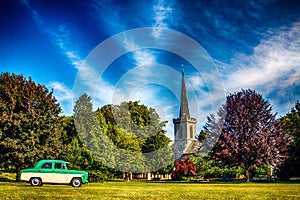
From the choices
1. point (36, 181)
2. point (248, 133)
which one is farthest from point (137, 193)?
point (248, 133)

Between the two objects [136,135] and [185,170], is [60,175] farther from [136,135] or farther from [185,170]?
[185,170]

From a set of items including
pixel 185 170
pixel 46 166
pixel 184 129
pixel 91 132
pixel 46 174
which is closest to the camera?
pixel 46 174

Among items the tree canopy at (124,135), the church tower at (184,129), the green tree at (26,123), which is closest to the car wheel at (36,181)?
the green tree at (26,123)

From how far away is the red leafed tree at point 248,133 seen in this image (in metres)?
35.4

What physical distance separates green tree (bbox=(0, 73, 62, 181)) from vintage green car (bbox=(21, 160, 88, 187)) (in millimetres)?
12356

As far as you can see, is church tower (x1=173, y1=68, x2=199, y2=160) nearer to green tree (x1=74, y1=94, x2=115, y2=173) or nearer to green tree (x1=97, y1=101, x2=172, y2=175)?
green tree (x1=97, y1=101, x2=172, y2=175)

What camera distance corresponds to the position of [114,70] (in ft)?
126

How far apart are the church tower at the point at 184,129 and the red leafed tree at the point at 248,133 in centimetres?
5708

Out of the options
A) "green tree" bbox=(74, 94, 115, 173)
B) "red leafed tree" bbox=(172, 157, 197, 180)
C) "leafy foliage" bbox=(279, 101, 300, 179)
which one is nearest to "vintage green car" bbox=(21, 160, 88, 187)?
"green tree" bbox=(74, 94, 115, 173)

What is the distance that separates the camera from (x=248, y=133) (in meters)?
36.2

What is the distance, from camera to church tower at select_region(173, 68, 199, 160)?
9625 centimetres

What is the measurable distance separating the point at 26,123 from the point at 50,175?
1406 cm

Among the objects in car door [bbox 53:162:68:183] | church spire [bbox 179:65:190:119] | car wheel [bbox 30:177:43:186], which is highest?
church spire [bbox 179:65:190:119]

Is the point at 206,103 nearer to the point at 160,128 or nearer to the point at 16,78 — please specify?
the point at 160,128
